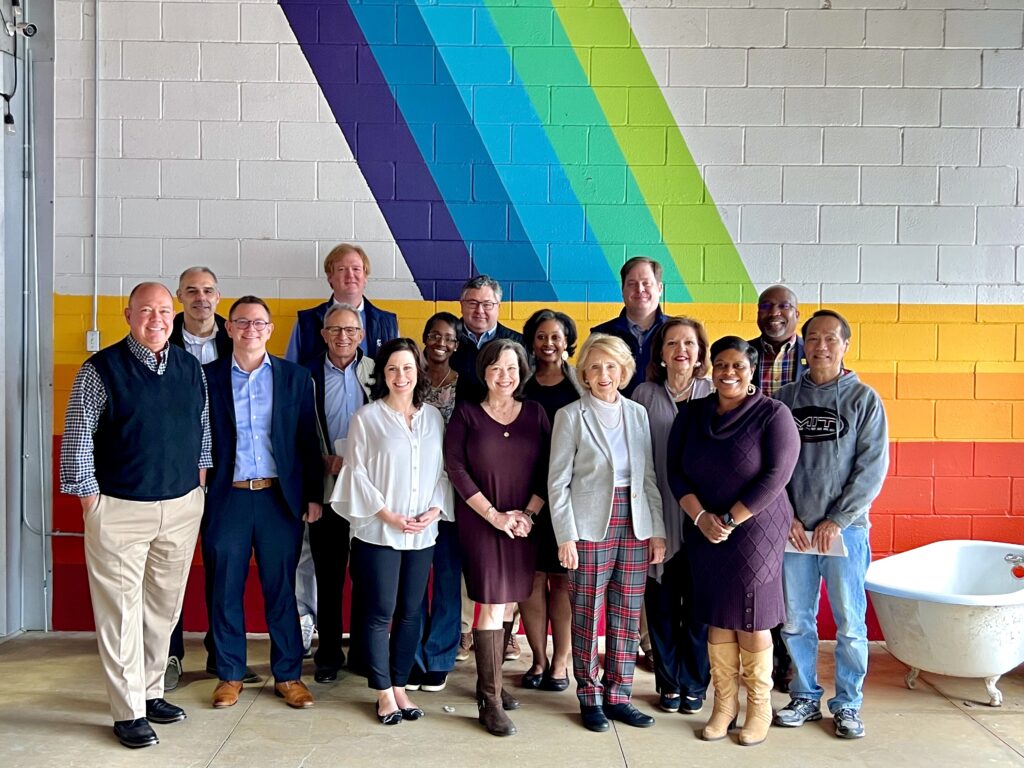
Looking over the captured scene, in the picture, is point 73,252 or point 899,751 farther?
point 73,252

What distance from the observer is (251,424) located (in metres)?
3.40

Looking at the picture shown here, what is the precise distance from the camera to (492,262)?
14.5ft

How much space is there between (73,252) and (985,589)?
4675 millimetres

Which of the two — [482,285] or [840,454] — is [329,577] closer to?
[482,285]

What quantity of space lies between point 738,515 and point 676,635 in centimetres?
69

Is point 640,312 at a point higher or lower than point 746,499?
higher

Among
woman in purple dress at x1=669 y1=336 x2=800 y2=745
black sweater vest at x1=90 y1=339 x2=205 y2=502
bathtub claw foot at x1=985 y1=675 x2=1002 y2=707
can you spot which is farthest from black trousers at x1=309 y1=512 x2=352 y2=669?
bathtub claw foot at x1=985 y1=675 x2=1002 y2=707

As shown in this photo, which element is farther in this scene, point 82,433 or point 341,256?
point 341,256

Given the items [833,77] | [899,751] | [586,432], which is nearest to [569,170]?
[833,77]

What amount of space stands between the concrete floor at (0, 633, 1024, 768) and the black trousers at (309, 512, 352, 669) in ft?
0.44

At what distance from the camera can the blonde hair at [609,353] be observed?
129 inches

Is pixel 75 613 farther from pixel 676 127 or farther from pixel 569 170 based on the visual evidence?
pixel 676 127

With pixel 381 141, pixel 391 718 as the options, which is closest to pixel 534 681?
pixel 391 718

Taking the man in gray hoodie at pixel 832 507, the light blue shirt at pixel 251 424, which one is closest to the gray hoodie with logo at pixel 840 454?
the man in gray hoodie at pixel 832 507
